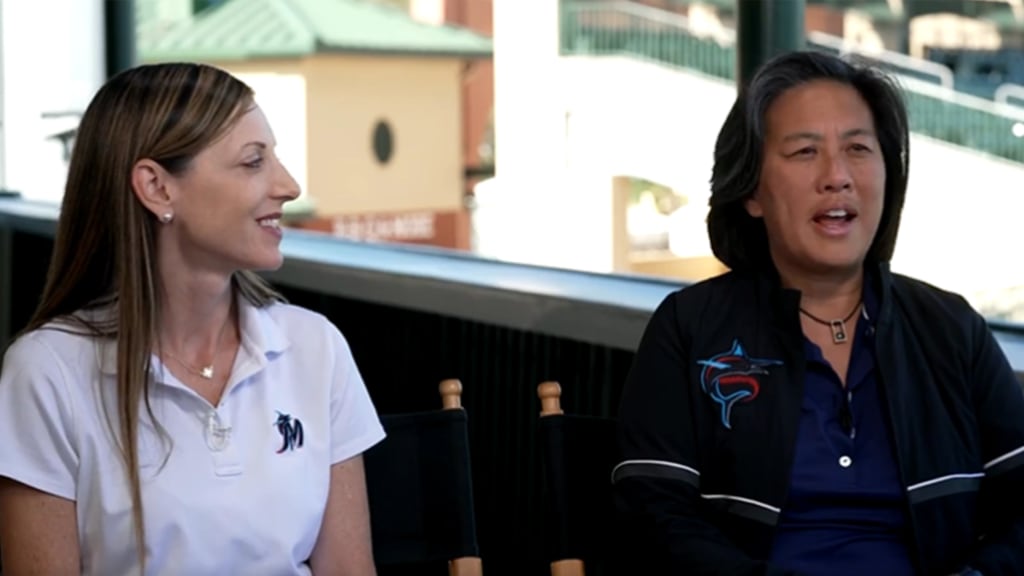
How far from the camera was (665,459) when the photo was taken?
184 centimetres

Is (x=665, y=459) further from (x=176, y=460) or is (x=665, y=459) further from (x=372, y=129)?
(x=372, y=129)

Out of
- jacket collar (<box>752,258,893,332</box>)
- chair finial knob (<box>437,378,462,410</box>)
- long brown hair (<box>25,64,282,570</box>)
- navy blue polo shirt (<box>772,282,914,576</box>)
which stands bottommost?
navy blue polo shirt (<box>772,282,914,576</box>)

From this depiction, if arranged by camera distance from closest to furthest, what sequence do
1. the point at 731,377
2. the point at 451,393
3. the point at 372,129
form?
the point at 731,377 → the point at 451,393 → the point at 372,129

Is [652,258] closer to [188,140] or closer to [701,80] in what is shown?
[701,80]

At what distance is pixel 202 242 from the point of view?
1802 millimetres

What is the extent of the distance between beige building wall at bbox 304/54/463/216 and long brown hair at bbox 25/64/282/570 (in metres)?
8.04

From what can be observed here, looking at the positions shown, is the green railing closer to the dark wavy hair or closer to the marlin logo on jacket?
the dark wavy hair

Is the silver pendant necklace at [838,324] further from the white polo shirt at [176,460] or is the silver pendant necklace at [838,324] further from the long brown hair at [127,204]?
the long brown hair at [127,204]

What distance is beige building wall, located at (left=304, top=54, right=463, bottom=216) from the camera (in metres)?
10.6

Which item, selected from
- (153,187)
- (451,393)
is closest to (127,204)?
(153,187)

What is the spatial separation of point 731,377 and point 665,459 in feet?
0.38

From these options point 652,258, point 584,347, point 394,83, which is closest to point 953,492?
point 584,347

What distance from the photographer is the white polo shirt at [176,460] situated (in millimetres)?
1722

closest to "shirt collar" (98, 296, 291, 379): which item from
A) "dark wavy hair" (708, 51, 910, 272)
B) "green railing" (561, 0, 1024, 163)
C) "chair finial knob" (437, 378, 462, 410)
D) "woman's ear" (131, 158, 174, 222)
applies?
"woman's ear" (131, 158, 174, 222)
